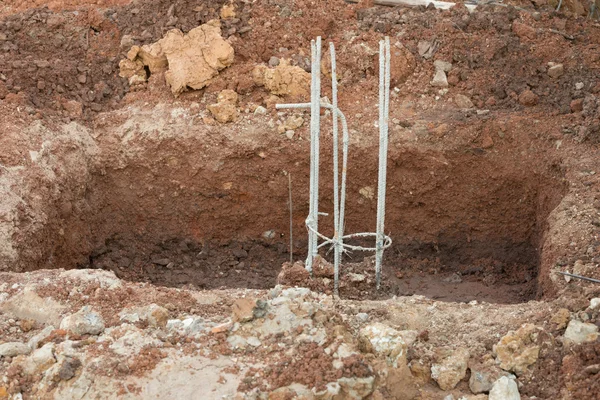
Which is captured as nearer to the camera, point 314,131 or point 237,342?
point 237,342

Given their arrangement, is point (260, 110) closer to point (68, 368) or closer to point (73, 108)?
point (73, 108)

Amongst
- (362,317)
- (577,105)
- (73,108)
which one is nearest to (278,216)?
(73,108)

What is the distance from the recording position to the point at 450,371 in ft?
17.8

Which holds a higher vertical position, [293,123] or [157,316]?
[293,123]

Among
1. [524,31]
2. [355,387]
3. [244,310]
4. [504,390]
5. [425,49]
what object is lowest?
A: [504,390]

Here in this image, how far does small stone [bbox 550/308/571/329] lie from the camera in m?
5.71

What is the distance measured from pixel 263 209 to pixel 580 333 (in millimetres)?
3882

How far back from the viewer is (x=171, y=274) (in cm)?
851

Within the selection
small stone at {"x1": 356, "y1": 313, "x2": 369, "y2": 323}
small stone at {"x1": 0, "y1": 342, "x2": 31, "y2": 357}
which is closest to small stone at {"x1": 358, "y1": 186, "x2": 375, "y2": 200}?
small stone at {"x1": 356, "y1": 313, "x2": 369, "y2": 323}

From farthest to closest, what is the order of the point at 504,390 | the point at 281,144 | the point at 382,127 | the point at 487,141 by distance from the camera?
1. the point at 281,144
2. the point at 487,141
3. the point at 382,127
4. the point at 504,390

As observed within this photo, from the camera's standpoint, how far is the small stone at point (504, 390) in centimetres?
525

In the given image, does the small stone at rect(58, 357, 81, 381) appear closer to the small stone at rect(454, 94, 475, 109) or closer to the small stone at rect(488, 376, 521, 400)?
the small stone at rect(488, 376, 521, 400)

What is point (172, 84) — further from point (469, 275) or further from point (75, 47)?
point (469, 275)

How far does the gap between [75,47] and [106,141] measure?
130cm
